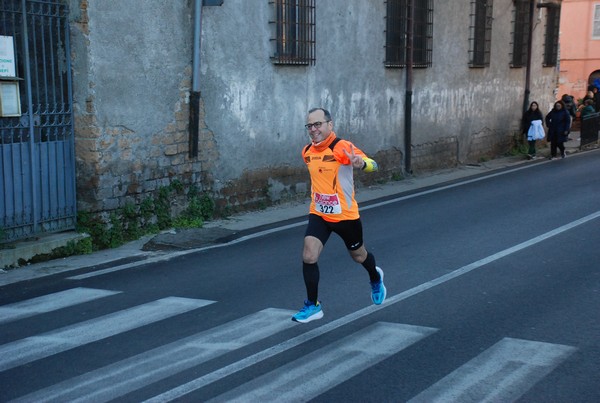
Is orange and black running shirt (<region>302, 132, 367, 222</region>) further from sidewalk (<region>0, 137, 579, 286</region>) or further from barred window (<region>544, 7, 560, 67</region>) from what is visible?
barred window (<region>544, 7, 560, 67</region>)

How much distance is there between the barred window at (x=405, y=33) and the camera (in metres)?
16.7

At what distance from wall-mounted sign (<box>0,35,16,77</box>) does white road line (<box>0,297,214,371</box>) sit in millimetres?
3775

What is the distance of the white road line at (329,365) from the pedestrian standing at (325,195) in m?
0.63

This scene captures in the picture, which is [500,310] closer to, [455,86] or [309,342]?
[309,342]

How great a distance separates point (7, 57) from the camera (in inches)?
358

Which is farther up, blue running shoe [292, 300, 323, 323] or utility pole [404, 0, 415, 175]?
utility pole [404, 0, 415, 175]

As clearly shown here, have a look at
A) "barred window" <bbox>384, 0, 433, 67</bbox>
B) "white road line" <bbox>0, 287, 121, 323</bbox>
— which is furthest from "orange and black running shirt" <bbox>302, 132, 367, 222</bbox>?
"barred window" <bbox>384, 0, 433, 67</bbox>

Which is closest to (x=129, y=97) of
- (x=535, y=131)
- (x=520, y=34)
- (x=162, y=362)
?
(x=162, y=362)

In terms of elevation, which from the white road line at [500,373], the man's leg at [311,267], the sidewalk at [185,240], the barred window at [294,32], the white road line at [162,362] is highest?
the barred window at [294,32]

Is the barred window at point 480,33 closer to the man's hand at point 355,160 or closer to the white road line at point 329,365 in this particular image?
the man's hand at point 355,160

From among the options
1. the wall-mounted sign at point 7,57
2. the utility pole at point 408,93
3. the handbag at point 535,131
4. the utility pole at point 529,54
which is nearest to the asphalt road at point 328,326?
the wall-mounted sign at point 7,57

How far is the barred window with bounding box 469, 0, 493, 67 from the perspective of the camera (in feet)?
65.6

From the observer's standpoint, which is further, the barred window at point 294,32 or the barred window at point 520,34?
the barred window at point 520,34

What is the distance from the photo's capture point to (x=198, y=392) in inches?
193
